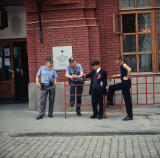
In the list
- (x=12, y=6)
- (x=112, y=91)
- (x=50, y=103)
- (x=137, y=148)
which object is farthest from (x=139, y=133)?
(x=12, y=6)

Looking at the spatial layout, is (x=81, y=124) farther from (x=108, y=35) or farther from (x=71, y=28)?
(x=108, y=35)

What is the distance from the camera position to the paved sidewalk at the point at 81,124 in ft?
23.4

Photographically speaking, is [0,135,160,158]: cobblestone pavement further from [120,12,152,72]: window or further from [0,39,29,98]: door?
[0,39,29,98]: door

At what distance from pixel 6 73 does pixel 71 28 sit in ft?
16.9

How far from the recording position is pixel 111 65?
1034 cm

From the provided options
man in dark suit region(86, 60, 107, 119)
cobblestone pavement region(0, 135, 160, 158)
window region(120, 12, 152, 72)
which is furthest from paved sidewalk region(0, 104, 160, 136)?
window region(120, 12, 152, 72)

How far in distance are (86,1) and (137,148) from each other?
5.75 meters

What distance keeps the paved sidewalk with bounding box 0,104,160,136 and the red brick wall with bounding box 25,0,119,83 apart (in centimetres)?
154

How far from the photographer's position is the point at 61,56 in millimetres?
10031

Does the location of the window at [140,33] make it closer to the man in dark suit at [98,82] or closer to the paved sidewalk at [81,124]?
the paved sidewalk at [81,124]

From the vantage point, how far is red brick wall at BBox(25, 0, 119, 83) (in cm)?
987

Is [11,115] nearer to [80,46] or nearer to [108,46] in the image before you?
[80,46]

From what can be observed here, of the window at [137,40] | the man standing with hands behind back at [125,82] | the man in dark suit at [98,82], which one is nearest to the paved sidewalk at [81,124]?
the man standing with hands behind back at [125,82]

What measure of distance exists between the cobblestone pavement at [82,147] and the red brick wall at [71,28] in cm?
368
